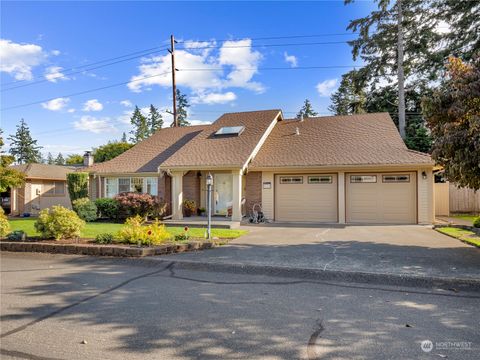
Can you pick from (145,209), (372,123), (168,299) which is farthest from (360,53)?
(168,299)

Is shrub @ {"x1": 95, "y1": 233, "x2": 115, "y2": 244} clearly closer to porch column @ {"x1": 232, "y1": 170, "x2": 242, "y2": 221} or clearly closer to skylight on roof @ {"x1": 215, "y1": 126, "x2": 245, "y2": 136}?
porch column @ {"x1": 232, "y1": 170, "x2": 242, "y2": 221}

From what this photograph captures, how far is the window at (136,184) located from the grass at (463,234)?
1437cm

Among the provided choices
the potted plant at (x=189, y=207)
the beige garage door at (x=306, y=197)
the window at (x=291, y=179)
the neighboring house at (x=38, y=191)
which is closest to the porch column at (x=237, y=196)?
the beige garage door at (x=306, y=197)

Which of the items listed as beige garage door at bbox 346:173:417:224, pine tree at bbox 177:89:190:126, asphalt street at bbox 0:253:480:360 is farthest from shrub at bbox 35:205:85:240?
pine tree at bbox 177:89:190:126

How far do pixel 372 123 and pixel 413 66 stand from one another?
13387mm

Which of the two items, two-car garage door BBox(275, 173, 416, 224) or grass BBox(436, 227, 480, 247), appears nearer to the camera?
grass BBox(436, 227, 480, 247)

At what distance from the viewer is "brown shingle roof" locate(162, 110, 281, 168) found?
52.7 feet

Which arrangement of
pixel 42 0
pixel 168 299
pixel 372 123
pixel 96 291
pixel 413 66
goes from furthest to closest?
pixel 413 66
pixel 372 123
pixel 42 0
pixel 96 291
pixel 168 299

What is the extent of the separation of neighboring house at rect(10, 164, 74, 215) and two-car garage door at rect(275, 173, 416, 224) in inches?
688

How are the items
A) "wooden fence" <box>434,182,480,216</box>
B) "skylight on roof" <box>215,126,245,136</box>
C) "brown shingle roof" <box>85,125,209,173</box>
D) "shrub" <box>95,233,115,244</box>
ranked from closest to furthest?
1. "shrub" <box>95,233,115,244</box>
2. "wooden fence" <box>434,182,480,216</box>
3. "skylight on roof" <box>215,126,245,136</box>
4. "brown shingle roof" <box>85,125,209,173</box>

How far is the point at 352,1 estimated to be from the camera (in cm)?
2625

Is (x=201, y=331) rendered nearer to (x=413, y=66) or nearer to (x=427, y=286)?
(x=427, y=286)

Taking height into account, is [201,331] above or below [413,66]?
below

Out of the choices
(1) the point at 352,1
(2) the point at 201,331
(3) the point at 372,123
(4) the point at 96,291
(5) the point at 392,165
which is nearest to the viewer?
(2) the point at 201,331
